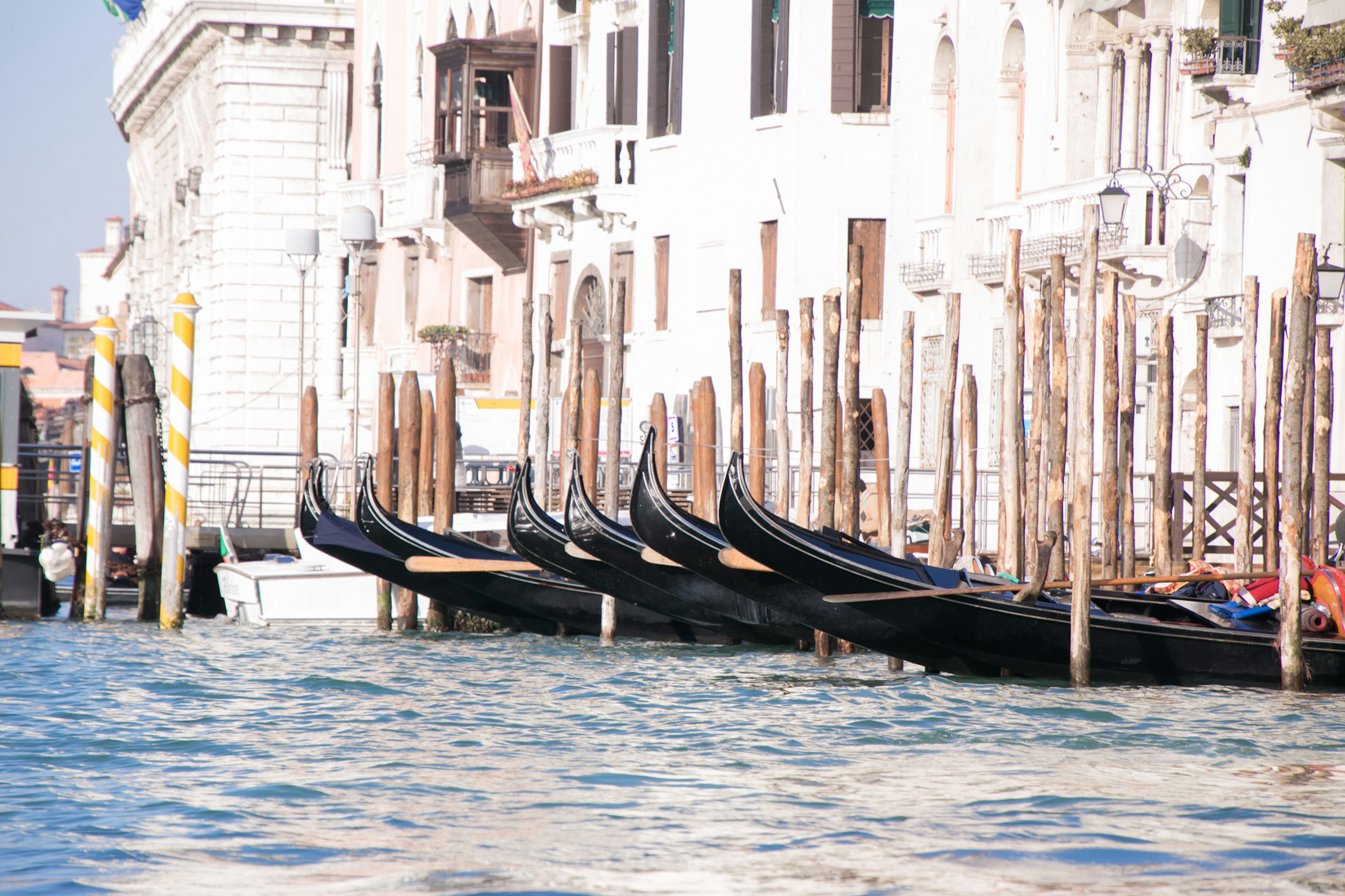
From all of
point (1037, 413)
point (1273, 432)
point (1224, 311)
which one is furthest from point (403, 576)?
point (1224, 311)

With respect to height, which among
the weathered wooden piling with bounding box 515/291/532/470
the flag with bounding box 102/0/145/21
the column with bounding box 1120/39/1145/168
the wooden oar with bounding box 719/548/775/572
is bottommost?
the wooden oar with bounding box 719/548/775/572

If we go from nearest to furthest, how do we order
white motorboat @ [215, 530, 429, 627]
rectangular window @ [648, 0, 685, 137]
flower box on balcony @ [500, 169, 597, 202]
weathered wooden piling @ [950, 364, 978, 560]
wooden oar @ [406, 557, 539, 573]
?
weathered wooden piling @ [950, 364, 978, 560], wooden oar @ [406, 557, 539, 573], white motorboat @ [215, 530, 429, 627], rectangular window @ [648, 0, 685, 137], flower box on balcony @ [500, 169, 597, 202]

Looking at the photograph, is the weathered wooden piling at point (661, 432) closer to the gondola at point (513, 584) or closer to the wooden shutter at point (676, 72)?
the gondola at point (513, 584)

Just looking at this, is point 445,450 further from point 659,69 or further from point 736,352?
point 659,69

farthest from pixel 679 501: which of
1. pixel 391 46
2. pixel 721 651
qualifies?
pixel 391 46

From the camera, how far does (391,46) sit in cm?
2809

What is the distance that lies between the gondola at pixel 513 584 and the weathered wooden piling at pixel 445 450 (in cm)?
78

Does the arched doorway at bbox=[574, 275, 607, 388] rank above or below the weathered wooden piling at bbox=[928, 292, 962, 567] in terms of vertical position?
above

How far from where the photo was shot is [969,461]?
13.4m

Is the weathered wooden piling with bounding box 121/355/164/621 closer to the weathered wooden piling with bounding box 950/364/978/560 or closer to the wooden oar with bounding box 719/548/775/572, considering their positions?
the wooden oar with bounding box 719/548/775/572

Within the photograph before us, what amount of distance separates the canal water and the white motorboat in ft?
11.1

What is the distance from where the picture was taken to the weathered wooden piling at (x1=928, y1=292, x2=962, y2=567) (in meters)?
12.1

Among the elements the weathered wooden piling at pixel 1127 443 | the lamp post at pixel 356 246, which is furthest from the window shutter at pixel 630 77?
the weathered wooden piling at pixel 1127 443

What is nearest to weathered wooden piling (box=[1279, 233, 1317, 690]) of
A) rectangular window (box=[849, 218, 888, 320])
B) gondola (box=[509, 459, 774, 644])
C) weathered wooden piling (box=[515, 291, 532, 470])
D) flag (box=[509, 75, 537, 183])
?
gondola (box=[509, 459, 774, 644])
